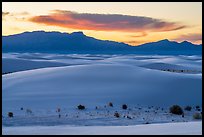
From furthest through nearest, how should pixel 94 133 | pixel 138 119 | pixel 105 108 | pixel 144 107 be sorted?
pixel 144 107, pixel 105 108, pixel 138 119, pixel 94 133

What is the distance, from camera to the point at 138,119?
12.6m

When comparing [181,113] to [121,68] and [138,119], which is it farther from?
[121,68]

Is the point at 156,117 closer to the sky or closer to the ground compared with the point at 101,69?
closer to the ground

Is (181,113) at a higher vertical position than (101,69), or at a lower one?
lower

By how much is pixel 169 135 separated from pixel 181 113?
7.77 m

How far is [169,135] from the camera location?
6.70m

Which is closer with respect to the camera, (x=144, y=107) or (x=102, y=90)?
(x=144, y=107)

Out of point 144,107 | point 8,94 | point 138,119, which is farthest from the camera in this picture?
point 8,94

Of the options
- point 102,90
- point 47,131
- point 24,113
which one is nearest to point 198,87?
point 102,90

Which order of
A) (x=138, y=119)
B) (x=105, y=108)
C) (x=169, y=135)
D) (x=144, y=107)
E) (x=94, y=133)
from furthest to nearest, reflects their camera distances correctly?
(x=144, y=107) < (x=105, y=108) < (x=138, y=119) < (x=94, y=133) < (x=169, y=135)

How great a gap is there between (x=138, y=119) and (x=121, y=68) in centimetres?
1194

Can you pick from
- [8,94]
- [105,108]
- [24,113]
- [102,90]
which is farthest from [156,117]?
[8,94]

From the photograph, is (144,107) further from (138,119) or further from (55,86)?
(55,86)

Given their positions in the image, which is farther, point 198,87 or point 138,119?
point 198,87
